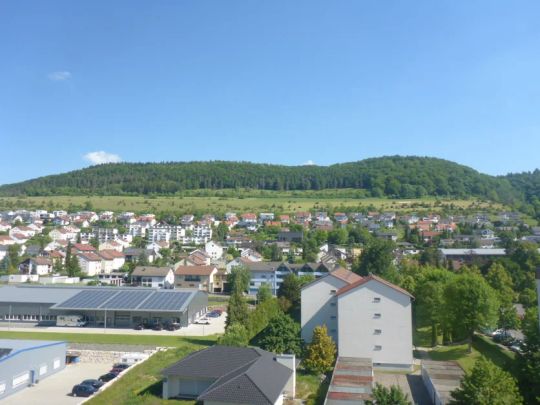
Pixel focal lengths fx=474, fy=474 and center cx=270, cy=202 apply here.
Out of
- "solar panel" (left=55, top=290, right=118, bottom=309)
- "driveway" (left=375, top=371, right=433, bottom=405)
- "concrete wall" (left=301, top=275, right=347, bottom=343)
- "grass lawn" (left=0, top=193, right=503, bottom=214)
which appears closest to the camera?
"driveway" (left=375, top=371, right=433, bottom=405)

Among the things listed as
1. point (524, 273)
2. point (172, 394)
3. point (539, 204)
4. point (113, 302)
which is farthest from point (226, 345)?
point (539, 204)

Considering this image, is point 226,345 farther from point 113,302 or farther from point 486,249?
point 486,249

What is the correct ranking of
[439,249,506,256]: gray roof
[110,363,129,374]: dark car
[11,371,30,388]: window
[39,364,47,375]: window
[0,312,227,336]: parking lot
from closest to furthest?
[11,371,30,388]: window → [39,364,47,375]: window → [110,363,129,374]: dark car → [0,312,227,336]: parking lot → [439,249,506,256]: gray roof

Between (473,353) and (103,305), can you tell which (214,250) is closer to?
(103,305)

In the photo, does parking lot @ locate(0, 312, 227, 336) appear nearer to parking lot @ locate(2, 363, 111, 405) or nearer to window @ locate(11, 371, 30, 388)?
parking lot @ locate(2, 363, 111, 405)

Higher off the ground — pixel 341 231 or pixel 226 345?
pixel 341 231

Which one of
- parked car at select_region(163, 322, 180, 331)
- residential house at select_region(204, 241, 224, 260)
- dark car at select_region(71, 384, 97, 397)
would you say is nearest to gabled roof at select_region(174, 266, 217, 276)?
residential house at select_region(204, 241, 224, 260)
